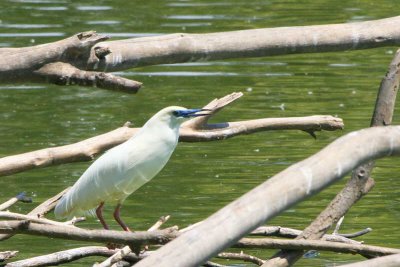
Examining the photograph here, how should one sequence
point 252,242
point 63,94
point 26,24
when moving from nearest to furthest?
point 252,242
point 63,94
point 26,24

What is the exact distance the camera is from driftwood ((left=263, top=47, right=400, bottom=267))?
4980mm

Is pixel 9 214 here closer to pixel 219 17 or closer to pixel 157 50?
pixel 157 50

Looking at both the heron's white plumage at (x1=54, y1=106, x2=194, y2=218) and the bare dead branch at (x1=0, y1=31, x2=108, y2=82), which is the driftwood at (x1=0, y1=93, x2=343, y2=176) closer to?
the heron's white plumage at (x1=54, y1=106, x2=194, y2=218)

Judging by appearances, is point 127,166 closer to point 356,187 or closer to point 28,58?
point 28,58

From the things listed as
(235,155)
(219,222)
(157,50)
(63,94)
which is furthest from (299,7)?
(219,222)

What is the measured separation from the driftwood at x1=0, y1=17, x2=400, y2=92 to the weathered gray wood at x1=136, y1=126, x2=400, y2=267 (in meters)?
1.14

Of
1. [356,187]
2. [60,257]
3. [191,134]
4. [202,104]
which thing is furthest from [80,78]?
[202,104]

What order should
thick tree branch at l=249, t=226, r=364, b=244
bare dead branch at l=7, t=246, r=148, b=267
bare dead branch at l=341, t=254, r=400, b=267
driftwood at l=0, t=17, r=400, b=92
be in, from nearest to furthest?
bare dead branch at l=341, t=254, r=400, b=267, driftwood at l=0, t=17, r=400, b=92, bare dead branch at l=7, t=246, r=148, b=267, thick tree branch at l=249, t=226, r=364, b=244

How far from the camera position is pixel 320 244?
4840 millimetres

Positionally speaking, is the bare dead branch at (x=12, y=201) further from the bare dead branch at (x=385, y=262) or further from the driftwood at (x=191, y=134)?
the bare dead branch at (x=385, y=262)

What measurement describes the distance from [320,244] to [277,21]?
9.43 m

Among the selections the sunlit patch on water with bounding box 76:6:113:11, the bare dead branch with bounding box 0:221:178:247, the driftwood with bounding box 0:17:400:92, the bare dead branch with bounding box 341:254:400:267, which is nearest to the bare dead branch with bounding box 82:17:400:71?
the driftwood with bounding box 0:17:400:92

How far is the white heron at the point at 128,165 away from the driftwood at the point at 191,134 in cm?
8

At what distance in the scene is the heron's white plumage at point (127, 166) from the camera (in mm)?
5043
